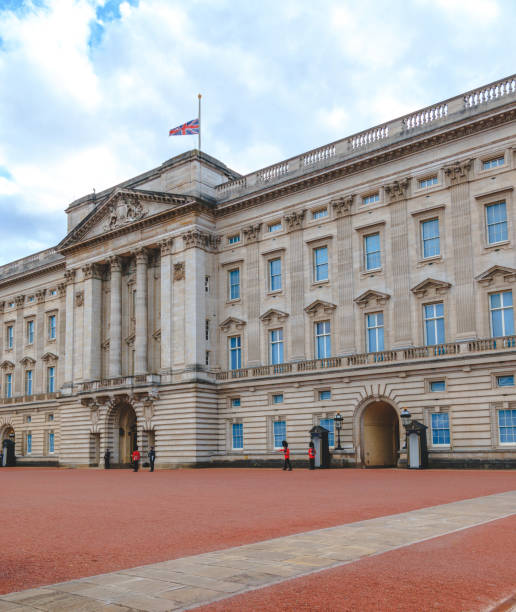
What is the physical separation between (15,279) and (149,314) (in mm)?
24506

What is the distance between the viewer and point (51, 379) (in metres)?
67.8

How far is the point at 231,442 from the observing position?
5050cm

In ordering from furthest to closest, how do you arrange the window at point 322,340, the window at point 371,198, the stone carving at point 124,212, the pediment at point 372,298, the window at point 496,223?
the stone carving at point 124,212, the window at point 322,340, the window at point 371,198, the pediment at point 372,298, the window at point 496,223

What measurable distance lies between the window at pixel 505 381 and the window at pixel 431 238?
8.63 metres

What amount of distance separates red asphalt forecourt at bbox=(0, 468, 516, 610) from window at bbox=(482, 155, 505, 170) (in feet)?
72.1

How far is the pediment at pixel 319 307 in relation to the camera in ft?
151

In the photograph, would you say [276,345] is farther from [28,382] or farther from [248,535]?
[248,535]

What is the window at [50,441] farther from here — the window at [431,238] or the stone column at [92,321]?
the window at [431,238]

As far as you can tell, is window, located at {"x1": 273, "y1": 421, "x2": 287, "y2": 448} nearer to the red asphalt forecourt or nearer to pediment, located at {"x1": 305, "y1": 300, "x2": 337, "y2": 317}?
pediment, located at {"x1": 305, "y1": 300, "x2": 337, "y2": 317}

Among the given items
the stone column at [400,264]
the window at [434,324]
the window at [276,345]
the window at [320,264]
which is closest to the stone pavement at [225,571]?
the window at [434,324]

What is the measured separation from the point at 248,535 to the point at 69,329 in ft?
170

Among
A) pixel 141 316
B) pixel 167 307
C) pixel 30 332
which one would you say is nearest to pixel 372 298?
pixel 167 307

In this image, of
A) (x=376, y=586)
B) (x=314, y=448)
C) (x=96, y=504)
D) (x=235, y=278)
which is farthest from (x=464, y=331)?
(x=376, y=586)

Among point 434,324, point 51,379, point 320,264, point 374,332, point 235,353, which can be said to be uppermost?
point 320,264
